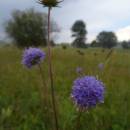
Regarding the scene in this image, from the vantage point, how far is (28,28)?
1156 inches

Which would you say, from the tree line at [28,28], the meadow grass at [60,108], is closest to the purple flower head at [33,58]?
the meadow grass at [60,108]

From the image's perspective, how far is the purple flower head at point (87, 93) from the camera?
225 cm

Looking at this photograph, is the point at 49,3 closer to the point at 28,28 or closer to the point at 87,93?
the point at 87,93

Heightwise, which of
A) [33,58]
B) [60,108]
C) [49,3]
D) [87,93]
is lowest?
[60,108]

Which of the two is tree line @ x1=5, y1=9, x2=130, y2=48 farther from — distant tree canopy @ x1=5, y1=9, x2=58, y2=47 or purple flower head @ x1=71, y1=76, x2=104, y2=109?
purple flower head @ x1=71, y1=76, x2=104, y2=109

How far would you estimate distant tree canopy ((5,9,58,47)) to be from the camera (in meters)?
27.6

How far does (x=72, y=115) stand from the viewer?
4008mm

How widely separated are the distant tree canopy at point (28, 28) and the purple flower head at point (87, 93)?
2462 centimetres

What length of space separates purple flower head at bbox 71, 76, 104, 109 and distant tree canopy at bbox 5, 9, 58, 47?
80.8 ft

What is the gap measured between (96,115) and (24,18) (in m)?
27.9

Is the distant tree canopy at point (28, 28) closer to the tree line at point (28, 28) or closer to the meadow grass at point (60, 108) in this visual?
the tree line at point (28, 28)

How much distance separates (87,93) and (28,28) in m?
27.4

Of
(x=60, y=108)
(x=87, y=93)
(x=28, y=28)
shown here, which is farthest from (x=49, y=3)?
(x=28, y=28)

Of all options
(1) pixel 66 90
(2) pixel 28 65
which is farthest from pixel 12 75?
(2) pixel 28 65
